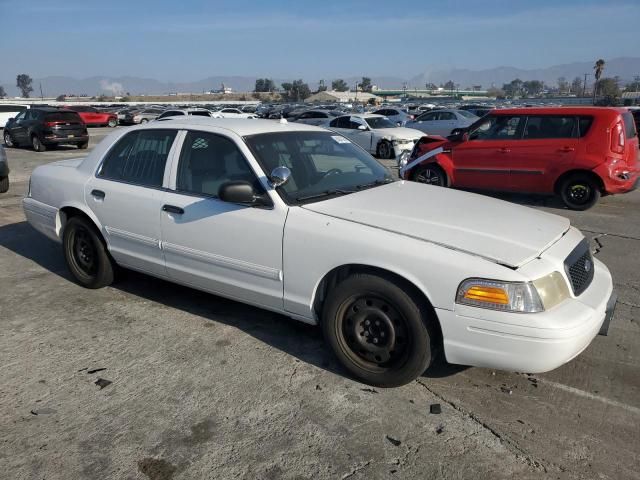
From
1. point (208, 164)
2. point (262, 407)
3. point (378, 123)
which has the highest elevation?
point (208, 164)

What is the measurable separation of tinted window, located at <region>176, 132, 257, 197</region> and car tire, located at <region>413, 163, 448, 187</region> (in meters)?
6.64

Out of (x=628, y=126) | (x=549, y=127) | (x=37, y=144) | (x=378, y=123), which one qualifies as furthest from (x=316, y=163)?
(x=37, y=144)

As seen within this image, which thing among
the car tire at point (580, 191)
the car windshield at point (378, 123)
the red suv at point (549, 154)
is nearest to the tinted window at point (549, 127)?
the red suv at point (549, 154)

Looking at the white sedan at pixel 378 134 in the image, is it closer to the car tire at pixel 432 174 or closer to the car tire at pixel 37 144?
the car tire at pixel 432 174

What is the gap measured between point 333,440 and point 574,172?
7.47m

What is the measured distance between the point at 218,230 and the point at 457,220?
1632 mm

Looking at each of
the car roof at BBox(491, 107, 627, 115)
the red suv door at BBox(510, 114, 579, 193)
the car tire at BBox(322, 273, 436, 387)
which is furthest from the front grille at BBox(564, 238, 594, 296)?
the car roof at BBox(491, 107, 627, 115)

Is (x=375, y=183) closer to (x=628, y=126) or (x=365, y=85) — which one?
(x=628, y=126)

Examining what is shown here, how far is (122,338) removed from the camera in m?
4.04

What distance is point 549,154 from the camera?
882cm

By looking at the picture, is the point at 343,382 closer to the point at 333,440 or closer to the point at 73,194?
the point at 333,440

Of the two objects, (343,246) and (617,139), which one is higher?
(617,139)

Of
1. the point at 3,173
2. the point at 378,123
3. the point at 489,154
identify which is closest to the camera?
the point at 489,154

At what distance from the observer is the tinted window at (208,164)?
12.7 feet
